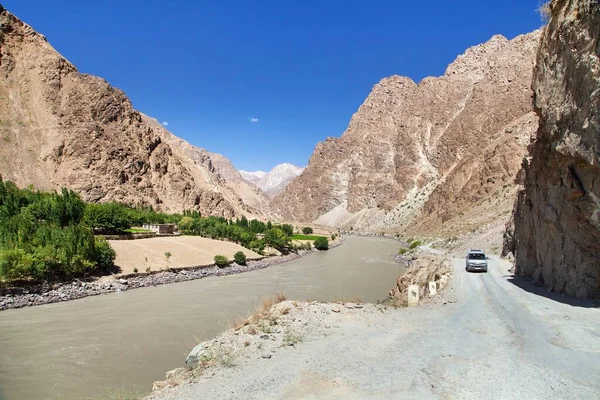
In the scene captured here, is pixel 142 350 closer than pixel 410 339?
No

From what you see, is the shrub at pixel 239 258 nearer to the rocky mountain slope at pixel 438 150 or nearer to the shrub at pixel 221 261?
the shrub at pixel 221 261

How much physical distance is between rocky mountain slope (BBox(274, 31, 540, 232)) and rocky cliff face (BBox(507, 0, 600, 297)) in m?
45.8

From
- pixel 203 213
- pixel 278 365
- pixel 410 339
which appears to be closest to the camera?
pixel 278 365

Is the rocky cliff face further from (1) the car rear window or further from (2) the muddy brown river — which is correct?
(2) the muddy brown river

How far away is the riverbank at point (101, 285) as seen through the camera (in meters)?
28.1

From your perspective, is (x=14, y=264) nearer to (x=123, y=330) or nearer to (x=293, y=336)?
(x=123, y=330)

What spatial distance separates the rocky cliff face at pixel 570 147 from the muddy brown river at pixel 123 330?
12.5m

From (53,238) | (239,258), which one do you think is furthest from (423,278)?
(239,258)

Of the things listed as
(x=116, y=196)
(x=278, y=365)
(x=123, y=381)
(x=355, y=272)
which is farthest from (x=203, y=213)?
(x=278, y=365)

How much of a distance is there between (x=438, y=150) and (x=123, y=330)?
142640 mm

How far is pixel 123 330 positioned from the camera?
2166cm

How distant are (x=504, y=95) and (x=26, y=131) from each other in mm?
118753

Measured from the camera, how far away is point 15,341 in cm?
1936

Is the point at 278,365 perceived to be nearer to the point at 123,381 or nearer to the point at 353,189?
the point at 123,381
